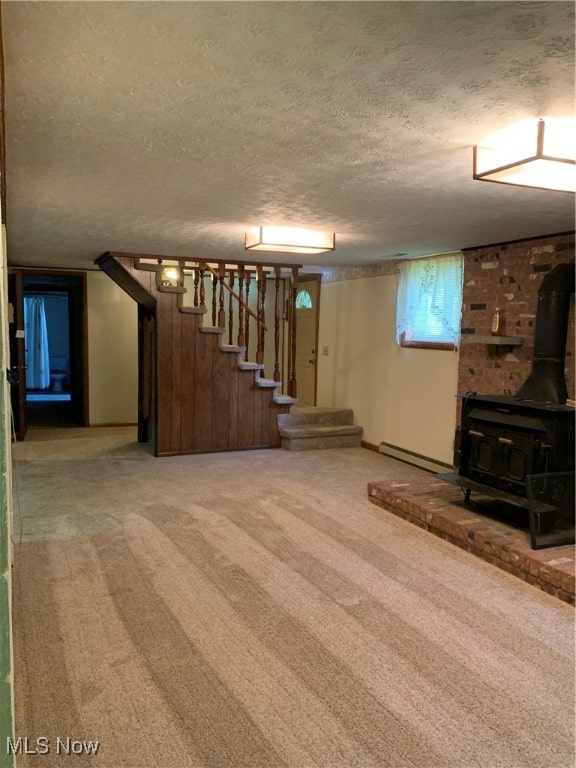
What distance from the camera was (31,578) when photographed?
311 cm

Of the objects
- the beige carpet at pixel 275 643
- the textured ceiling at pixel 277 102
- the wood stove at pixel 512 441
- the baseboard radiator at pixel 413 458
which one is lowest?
the beige carpet at pixel 275 643

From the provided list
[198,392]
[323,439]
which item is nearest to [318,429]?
[323,439]

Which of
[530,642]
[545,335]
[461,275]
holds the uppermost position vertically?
[461,275]

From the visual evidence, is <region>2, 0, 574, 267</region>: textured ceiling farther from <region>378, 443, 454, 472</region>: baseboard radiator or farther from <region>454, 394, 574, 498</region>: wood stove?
<region>378, 443, 454, 472</region>: baseboard radiator

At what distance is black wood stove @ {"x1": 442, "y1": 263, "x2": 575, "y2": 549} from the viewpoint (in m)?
3.42

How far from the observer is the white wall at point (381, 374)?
574 cm

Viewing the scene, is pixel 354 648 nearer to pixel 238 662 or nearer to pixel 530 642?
pixel 238 662

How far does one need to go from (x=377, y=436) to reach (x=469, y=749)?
4907 mm

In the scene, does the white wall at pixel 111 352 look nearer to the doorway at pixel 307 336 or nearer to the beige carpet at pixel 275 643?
the doorway at pixel 307 336

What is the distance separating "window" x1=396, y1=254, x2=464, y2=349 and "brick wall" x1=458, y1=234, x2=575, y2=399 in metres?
0.18

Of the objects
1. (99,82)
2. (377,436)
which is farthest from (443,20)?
(377,436)

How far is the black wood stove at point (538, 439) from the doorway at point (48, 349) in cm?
385

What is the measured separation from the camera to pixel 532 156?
2.08m

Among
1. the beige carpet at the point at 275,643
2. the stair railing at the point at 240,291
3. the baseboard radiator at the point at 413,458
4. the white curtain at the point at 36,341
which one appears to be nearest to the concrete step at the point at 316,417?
the stair railing at the point at 240,291
